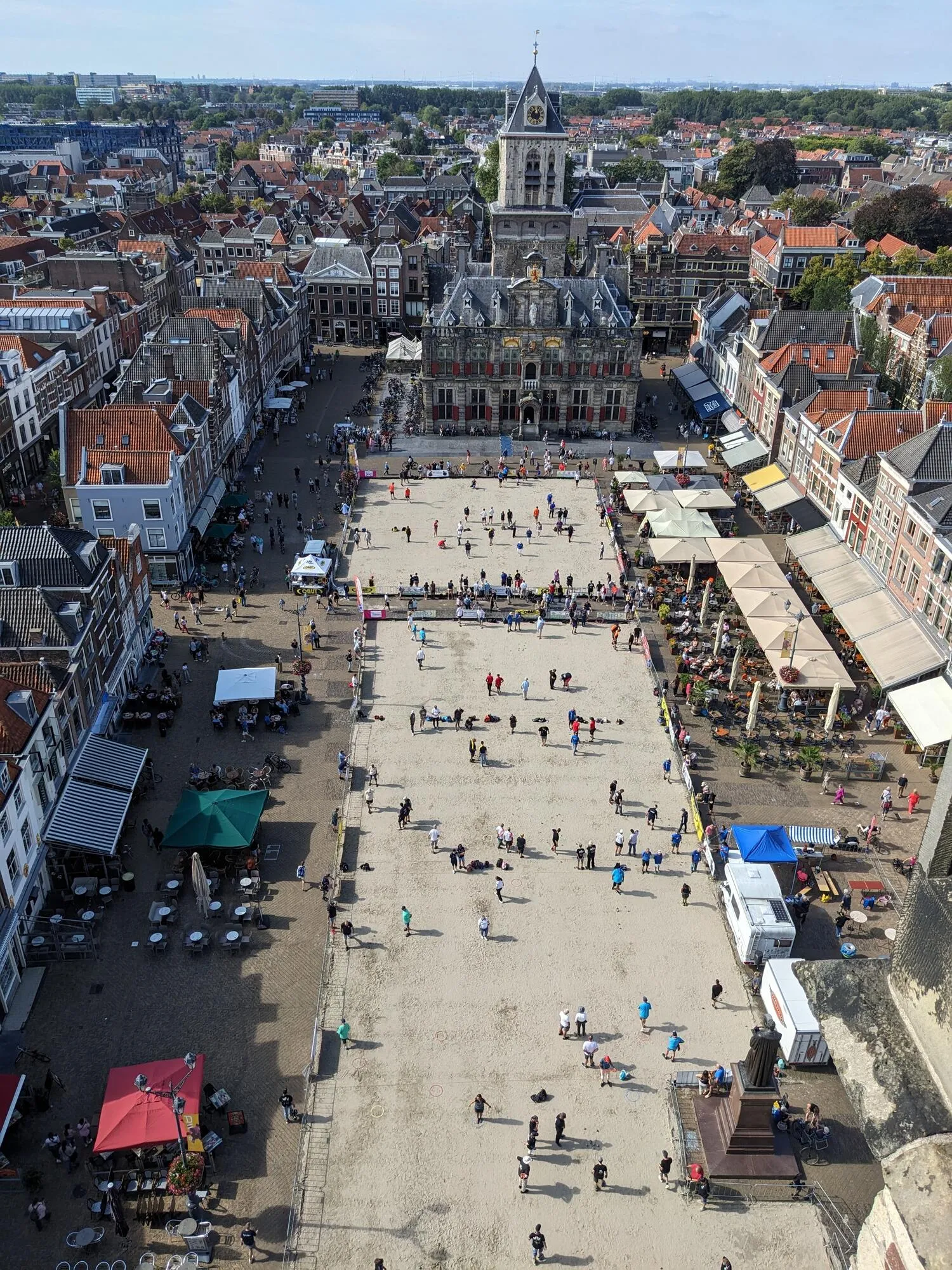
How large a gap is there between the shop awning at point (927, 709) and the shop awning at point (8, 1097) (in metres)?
35.7

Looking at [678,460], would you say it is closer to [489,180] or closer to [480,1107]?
[480,1107]

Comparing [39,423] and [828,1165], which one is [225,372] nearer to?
[39,423]

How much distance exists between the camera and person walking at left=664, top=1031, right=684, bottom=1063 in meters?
29.0

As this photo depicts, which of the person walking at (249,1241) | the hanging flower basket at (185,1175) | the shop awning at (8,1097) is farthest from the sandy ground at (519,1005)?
the shop awning at (8,1097)

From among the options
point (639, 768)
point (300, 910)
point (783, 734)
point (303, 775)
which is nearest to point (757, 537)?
point (783, 734)

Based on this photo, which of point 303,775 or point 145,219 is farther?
point 145,219

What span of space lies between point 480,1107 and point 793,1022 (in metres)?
9.73

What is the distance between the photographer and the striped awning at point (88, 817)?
34.7 m

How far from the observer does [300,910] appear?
34969 millimetres

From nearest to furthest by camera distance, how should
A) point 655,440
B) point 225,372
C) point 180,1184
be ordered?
1. point 180,1184
2. point 225,372
3. point 655,440

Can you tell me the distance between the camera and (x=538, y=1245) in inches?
938

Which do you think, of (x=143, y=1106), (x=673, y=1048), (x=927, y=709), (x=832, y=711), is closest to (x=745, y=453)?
(x=832, y=711)

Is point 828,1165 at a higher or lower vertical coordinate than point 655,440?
lower

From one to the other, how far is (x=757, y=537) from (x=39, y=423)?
51687 millimetres
